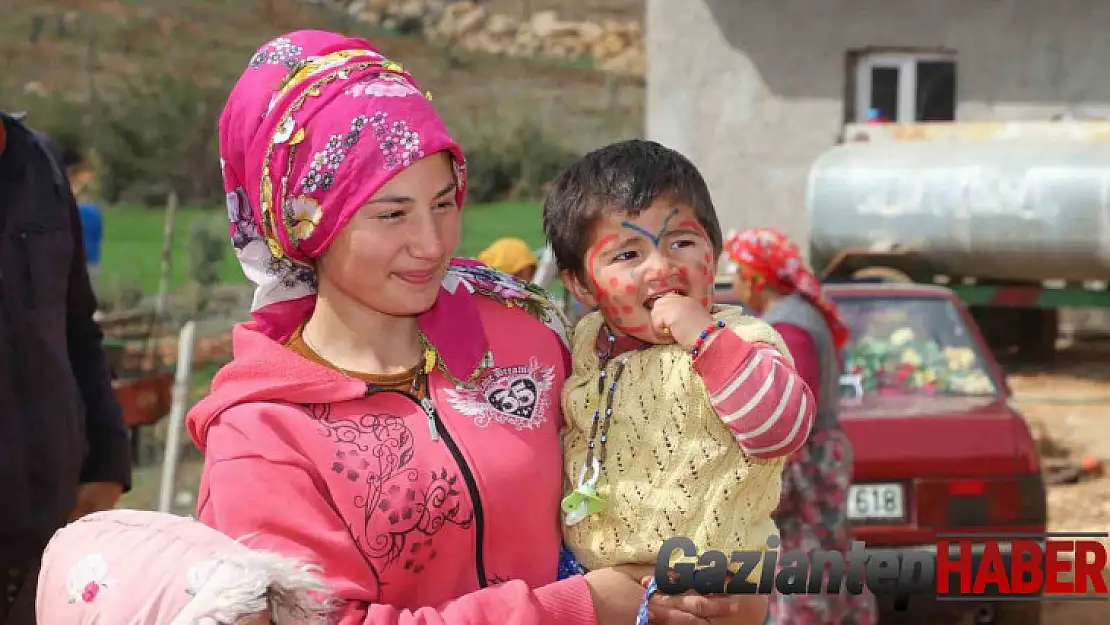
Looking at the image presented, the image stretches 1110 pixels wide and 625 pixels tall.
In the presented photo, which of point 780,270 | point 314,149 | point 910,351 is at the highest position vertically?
point 314,149

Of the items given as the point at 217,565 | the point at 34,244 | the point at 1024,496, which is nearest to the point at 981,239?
the point at 1024,496

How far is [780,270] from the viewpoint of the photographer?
479 centimetres

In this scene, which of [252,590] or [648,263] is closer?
[252,590]

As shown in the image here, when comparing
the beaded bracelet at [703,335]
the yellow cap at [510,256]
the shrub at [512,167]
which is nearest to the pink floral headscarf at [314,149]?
the beaded bracelet at [703,335]

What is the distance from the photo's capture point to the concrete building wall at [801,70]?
12430 mm

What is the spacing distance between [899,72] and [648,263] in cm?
1188

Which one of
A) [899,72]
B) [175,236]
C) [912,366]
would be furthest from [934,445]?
[175,236]

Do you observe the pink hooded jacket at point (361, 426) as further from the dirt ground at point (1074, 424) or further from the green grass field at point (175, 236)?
the green grass field at point (175, 236)

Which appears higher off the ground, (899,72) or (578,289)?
(578,289)

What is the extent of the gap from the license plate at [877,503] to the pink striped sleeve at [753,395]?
9.89 feet

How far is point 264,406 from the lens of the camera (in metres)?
1.76

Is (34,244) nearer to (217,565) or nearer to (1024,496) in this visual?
(217,565)

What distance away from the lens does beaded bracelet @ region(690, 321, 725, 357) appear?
77.1 inches

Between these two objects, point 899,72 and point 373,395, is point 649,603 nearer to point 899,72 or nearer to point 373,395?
point 373,395
